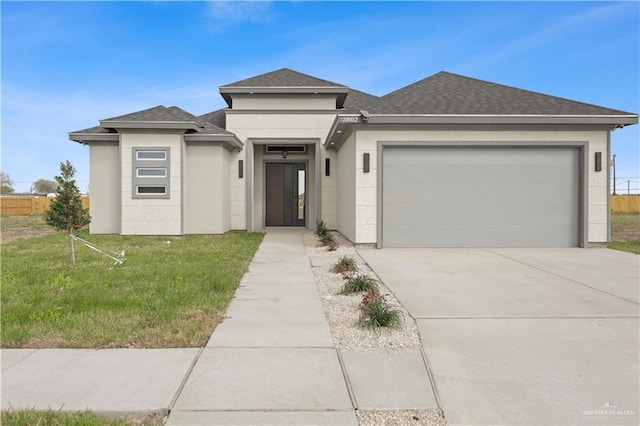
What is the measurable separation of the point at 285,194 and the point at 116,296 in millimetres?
11354

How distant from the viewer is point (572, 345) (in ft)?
11.8

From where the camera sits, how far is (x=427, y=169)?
10070 millimetres

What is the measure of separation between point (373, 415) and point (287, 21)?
→ 1385 centimetres

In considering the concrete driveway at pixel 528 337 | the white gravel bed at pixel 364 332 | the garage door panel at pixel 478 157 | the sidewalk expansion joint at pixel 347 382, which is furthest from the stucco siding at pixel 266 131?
the sidewalk expansion joint at pixel 347 382

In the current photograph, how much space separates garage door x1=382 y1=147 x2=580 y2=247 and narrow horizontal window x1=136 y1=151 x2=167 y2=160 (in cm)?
718

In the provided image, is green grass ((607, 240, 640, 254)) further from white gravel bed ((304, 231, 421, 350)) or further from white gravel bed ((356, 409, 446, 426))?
white gravel bed ((356, 409, 446, 426))

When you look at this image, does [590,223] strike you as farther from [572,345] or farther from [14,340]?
[14,340]

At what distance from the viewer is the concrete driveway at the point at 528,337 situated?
2592 millimetres

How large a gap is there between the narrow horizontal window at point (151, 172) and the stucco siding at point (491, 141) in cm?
653

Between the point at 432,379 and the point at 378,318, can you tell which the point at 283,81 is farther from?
the point at 432,379

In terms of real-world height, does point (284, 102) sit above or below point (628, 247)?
above

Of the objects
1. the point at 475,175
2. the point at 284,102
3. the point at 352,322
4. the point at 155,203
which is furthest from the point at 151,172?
the point at 352,322

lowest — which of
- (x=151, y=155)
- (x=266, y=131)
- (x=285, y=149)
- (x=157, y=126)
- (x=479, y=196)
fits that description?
(x=479, y=196)

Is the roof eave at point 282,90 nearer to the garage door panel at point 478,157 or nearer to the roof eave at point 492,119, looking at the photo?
the roof eave at point 492,119
